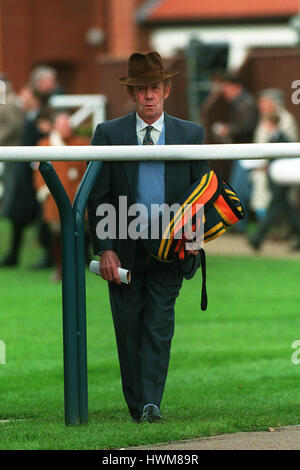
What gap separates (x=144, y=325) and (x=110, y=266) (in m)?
0.37

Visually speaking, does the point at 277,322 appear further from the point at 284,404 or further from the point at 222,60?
the point at 222,60

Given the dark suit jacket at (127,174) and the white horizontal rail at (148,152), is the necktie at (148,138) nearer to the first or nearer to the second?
the dark suit jacket at (127,174)

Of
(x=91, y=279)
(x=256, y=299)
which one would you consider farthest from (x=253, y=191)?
(x=91, y=279)

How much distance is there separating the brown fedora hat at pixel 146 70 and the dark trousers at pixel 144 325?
32.2 inches

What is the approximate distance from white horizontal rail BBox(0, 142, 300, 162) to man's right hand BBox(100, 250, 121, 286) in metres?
0.62

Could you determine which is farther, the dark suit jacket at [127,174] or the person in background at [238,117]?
the person in background at [238,117]

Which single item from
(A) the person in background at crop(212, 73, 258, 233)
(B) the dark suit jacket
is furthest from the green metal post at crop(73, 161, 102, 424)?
(A) the person in background at crop(212, 73, 258, 233)

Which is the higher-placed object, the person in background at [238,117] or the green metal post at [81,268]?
the person in background at [238,117]

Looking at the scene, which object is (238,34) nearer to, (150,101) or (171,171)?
(150,101)

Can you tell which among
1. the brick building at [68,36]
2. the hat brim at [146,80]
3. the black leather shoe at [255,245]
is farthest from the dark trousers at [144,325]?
the brick building at [68,36]

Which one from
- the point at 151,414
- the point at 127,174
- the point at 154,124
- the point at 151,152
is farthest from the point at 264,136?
the point at 151,152

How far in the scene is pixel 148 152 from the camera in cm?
539

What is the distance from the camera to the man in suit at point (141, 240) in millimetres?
5785

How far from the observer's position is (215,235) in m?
5.71
